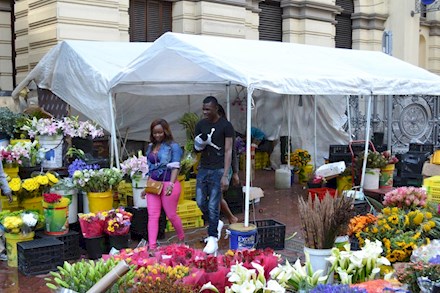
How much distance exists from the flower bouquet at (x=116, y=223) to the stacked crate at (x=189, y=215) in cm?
153

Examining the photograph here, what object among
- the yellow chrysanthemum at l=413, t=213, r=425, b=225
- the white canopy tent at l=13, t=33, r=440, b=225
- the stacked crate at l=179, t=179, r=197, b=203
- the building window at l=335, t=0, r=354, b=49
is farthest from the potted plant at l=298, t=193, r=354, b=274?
the building window at l=335, t=0, r=354, b=49

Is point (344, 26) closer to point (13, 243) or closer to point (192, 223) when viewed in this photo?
point (192, 223)

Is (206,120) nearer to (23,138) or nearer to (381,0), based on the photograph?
(23,138)

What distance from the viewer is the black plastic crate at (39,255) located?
6094 millimetres

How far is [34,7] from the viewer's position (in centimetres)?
1223

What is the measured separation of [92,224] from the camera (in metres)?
6.62

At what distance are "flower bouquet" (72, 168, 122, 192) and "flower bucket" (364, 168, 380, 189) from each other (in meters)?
4.65

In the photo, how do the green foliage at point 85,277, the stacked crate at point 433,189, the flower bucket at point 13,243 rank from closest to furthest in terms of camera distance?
the green foliage at point 85,277 → the stacked crate at point 433,189 → the flower bucket at point 13,243

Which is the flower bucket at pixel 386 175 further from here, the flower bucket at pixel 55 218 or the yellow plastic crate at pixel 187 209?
the flower bucket at pixel 55 218

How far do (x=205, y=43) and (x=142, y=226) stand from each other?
8.85ft

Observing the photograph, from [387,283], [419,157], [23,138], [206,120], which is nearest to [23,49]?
[23,138]

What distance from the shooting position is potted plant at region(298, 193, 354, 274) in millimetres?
3896

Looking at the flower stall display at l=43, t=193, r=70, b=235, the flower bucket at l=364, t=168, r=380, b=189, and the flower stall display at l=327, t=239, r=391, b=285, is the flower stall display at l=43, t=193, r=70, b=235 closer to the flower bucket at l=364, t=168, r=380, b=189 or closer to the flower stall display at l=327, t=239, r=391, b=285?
the flower stall display at l=327, t=239, r=391, b=285

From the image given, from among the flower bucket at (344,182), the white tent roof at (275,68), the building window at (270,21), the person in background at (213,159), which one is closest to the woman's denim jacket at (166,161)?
the person in background at (213,159)
